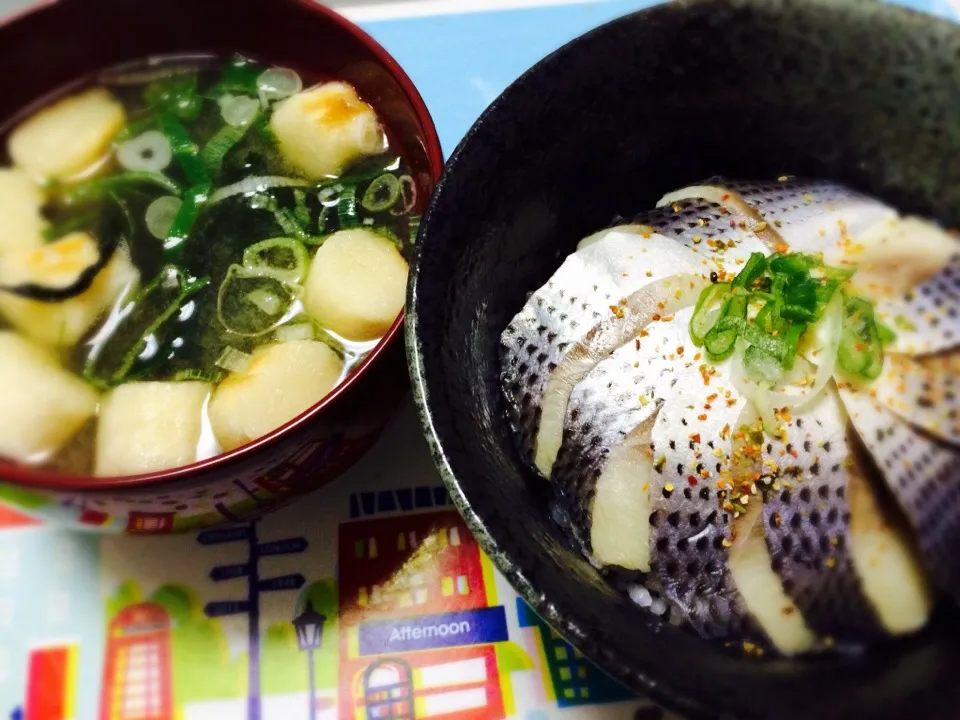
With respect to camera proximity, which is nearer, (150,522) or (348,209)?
(150,522)

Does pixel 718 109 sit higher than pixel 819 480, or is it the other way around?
Answer: pixel 718 109

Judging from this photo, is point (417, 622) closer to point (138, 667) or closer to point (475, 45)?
point (138, 667)

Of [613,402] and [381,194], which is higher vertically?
[381,194]

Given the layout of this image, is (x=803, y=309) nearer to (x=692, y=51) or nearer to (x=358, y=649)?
(x=692, y=51)

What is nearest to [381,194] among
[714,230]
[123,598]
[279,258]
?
[279,258]

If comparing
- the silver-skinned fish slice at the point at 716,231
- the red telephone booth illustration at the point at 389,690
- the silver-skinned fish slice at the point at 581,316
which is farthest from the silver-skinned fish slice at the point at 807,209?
the red telephone booth illustration at the point at 389,690

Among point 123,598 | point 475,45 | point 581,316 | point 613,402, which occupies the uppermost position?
point 475,45

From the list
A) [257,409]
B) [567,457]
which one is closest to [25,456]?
[257,409]
